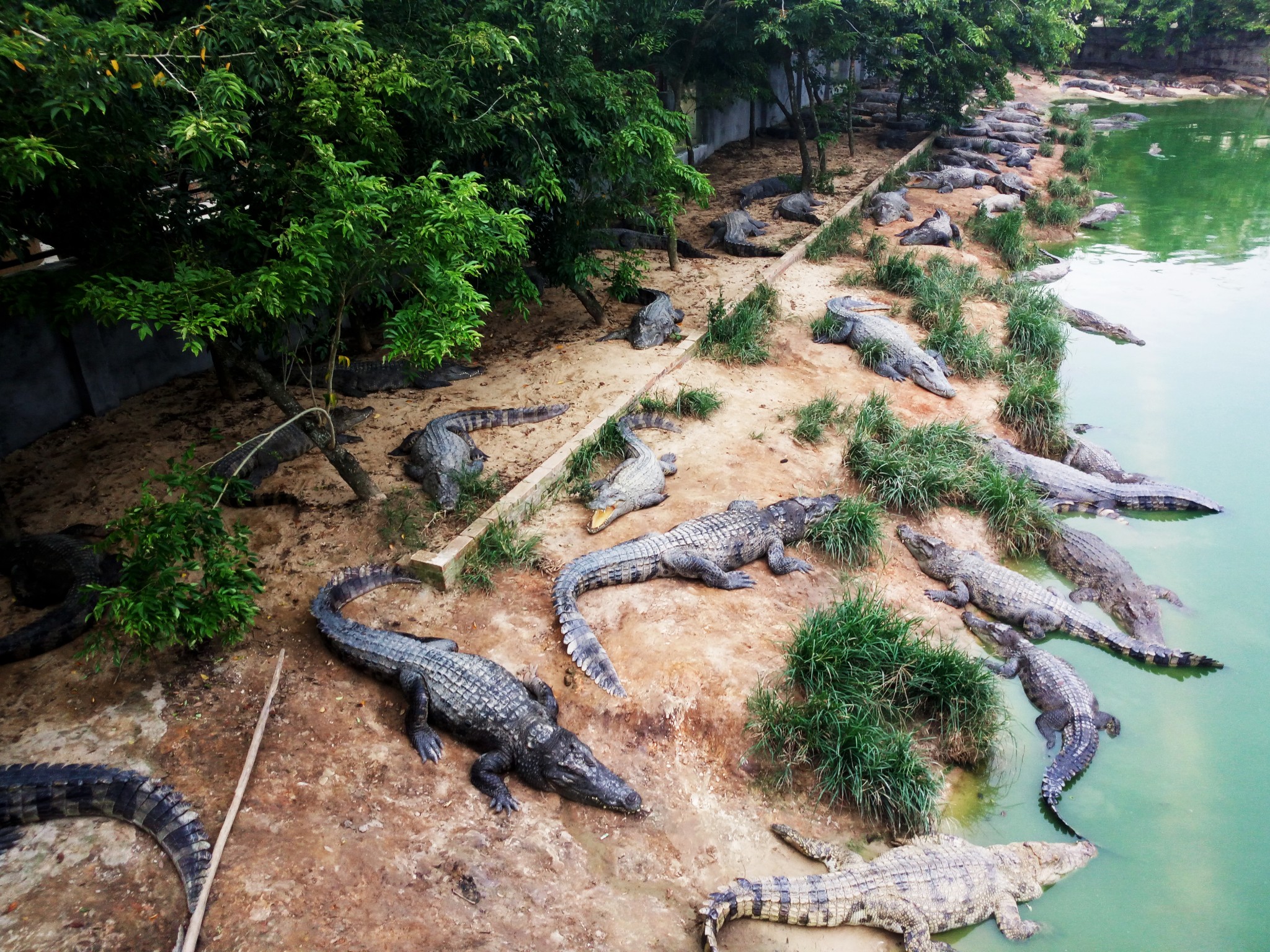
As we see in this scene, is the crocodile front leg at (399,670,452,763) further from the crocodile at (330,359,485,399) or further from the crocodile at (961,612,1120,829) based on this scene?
the crocodile at (330,359,485,399)

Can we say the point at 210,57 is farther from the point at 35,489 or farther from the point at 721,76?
the point at 721,76

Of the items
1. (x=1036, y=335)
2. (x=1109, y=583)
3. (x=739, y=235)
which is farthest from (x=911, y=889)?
(x=739, y=235)

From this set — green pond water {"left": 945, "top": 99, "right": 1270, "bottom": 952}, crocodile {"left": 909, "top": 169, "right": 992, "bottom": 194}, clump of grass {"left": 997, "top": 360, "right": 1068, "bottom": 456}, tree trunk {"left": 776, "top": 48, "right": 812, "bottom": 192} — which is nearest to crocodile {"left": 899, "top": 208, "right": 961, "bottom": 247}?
green pond water {"left": 945, "top": 99, "right": 1270, "bottom": 952}

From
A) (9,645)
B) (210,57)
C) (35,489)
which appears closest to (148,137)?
(210,57)

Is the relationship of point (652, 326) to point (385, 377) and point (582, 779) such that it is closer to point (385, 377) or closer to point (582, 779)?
point (385, 377)

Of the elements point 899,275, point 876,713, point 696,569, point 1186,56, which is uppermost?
point 1186,56

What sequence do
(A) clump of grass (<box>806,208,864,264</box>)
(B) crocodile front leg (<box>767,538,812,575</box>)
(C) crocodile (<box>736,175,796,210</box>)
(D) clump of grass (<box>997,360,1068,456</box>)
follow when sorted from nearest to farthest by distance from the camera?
(B) crocodile front leg (<box>767,538,812,575</box>) → (D) clump of grass (<box>997,360,1068,456</box>) → (A) clump of grass (<box>806,208,864,264</box>) → (C) crocodile (<box>736,175,796,210</box>)
